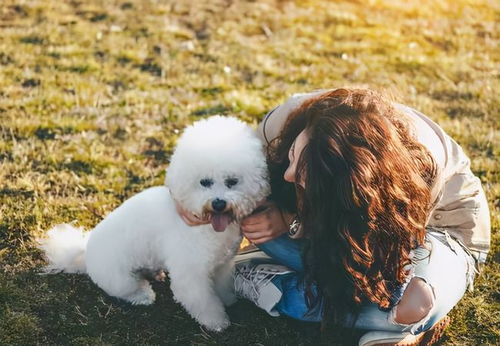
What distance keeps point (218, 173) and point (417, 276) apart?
40.1 inches

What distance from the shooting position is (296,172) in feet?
8.31

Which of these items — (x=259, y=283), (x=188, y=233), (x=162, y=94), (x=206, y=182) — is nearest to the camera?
(x=206, y=182)

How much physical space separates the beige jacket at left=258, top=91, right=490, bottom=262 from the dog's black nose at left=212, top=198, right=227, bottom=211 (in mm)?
616

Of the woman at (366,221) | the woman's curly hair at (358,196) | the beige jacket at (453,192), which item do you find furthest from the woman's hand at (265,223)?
the beige jacket at (453,192)

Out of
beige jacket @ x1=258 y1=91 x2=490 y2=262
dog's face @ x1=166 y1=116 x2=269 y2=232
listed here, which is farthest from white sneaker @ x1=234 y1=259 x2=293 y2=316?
beige jacket @ x1=258 y1=91 x2=490 y2=262

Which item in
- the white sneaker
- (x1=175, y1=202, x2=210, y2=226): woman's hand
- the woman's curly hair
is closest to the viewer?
the woman's curly hair

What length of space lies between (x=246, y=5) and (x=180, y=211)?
6.21m

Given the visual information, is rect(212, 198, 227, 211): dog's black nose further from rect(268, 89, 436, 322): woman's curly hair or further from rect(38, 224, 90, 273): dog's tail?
rect(38, 224, 90, 273): dog's tail

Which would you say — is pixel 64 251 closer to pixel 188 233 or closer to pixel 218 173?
pixel 188 233

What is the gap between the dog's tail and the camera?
3.21 m

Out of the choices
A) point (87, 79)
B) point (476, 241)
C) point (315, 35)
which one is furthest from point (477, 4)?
point (476, 241)

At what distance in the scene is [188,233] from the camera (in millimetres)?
2873

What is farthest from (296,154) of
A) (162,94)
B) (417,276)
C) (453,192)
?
(162,94)

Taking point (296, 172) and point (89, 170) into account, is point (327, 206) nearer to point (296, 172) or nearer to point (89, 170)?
point (296, 172)
